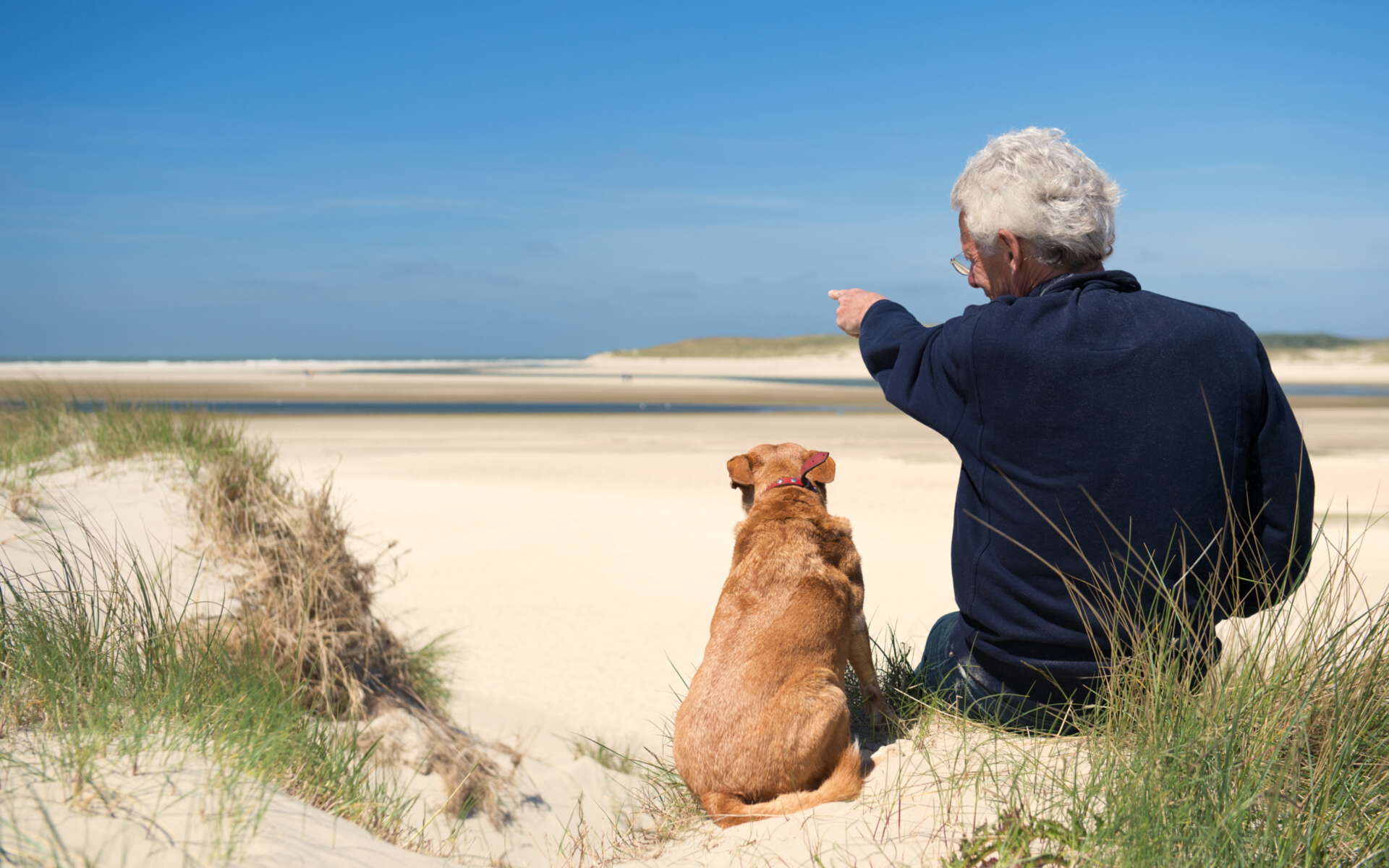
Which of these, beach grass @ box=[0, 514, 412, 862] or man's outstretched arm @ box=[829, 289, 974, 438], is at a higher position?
man's outstretched arm @ box=[829, 289, 974, 438]

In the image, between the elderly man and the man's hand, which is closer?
the elderly man

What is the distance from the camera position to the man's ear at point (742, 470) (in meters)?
3.61

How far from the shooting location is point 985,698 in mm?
3244

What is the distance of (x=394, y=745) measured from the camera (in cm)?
541

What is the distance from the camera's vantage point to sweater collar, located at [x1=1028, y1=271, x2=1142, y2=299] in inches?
108

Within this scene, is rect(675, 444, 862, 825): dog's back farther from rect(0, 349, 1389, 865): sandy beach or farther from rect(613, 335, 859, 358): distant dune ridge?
rect(613, 335, 859, 358): distant dune ridge

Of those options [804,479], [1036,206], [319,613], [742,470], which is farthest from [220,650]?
Answer: [1036,206]

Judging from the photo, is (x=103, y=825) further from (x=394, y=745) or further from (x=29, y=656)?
(x=394, y=745)

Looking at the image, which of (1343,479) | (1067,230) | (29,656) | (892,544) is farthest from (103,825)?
(1343,479)

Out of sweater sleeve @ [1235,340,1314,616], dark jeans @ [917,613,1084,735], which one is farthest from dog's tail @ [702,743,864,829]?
sweater sleeve @ [1235,340,1314,616]

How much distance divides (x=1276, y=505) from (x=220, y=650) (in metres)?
4.21

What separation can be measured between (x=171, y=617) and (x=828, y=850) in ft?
9.34

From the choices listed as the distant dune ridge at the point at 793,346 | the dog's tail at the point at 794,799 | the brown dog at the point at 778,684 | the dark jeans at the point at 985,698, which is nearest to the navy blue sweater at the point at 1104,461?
the dark jeans at the point at 985,698

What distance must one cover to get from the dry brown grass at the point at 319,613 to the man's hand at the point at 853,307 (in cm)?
339
